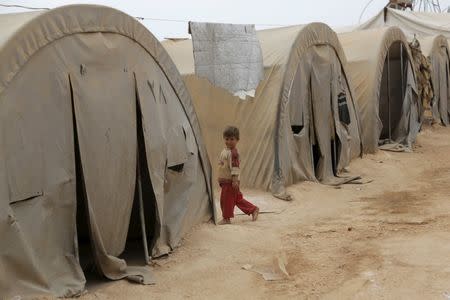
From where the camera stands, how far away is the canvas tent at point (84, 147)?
425 cm

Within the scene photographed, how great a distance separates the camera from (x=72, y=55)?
Result: 490 cm

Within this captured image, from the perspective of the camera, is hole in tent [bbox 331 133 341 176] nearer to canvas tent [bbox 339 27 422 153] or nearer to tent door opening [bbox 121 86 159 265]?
canvas tent [bbox 339 27 422 153]

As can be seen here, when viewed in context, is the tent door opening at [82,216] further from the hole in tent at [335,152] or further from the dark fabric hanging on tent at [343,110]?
the dark fabric hanging on tent at [343,110]

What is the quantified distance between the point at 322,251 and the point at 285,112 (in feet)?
11.4

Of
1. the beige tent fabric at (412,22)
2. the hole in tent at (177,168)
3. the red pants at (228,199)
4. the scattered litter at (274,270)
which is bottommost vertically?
the scattered litter at (274,270)

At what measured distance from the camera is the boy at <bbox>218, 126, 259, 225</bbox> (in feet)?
22.7

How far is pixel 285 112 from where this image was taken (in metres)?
9.09

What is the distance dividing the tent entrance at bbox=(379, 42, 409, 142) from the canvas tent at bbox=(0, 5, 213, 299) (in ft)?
30.6

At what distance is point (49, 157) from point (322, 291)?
8.00 ft

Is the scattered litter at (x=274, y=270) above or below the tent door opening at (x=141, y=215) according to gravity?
below

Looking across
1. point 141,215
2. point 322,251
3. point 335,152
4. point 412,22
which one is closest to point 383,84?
point 335,152

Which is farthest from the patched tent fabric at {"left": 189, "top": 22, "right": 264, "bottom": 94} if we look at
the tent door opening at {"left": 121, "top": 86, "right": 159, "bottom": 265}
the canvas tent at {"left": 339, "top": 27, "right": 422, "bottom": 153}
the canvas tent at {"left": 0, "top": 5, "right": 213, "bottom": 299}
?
the canvas tent at {"left": 339, "top": 27, "right": 422, "bottom": 153}

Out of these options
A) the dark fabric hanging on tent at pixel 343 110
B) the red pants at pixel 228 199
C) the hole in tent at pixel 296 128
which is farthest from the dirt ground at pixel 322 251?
the dark fabric hanging on tent at pixel 343 110

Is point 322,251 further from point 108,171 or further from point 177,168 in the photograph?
point 108,171
